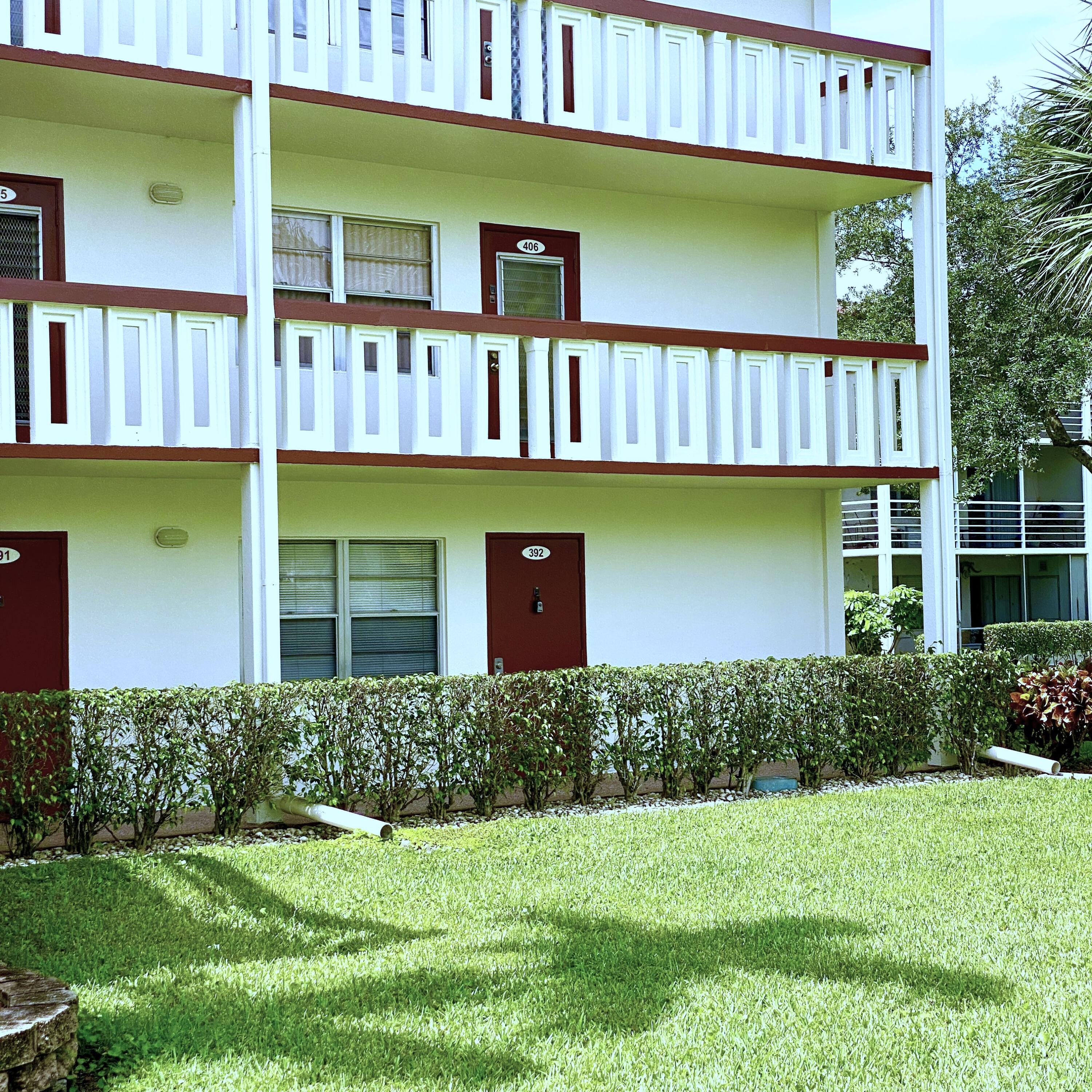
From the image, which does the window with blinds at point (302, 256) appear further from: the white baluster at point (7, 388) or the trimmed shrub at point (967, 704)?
the trimmed shrub at point (967, 704)

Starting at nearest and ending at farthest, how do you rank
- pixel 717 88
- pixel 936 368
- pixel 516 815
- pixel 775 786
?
pixel 516 815, pixel 775 786, pixel 717 88, pixel 936 368

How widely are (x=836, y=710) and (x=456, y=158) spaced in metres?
5.88

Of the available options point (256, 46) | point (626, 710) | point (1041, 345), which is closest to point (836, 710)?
point (626, 710)

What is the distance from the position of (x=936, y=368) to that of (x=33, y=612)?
27.2ft

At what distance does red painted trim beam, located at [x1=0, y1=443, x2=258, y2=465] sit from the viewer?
8.95 m

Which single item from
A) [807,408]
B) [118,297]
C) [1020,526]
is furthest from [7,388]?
[1020,526]

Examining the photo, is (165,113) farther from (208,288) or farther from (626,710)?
(626,710)

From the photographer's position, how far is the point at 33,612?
10156 mm

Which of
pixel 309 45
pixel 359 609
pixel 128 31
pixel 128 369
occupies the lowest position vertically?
pixel 359 609

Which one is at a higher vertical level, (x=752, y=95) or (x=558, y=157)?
(x=752, y=95)

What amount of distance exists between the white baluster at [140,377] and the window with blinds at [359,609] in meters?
2.14

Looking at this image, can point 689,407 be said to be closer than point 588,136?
No

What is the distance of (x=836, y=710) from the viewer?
11117mm

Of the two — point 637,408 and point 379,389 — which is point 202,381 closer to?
point 379,389
